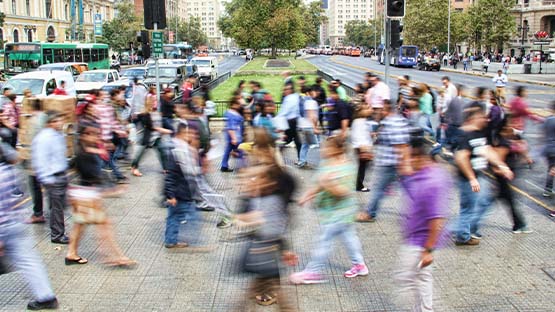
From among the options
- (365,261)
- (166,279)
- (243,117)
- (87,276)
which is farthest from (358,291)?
(243,117)

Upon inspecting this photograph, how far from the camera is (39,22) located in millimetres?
84375

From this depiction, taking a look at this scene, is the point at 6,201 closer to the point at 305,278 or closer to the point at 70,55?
the point at 305,278

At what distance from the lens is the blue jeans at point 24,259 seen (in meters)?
5.68

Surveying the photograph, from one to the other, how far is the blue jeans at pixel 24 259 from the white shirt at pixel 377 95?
30.6 feet

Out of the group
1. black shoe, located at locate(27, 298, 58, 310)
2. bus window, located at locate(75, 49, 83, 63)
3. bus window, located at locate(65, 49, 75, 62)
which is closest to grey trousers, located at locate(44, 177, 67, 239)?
black shoe, located at locate(27, 298, 58, 310)

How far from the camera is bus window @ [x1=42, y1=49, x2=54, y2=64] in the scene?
125 ft

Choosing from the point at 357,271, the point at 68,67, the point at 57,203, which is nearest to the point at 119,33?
the point at 68,67

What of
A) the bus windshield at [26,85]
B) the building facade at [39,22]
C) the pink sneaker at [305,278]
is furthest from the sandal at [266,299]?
the building facade at [39,22]

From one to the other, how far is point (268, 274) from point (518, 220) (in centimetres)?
483

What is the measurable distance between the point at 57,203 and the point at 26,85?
13.8 m

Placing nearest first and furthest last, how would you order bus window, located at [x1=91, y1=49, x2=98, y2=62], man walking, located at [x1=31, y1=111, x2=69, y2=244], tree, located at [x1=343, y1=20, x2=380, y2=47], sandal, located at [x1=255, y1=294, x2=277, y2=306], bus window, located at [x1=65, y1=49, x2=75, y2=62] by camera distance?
sandal, located at [x1=255, y1=294, x2=277, y2=306]
man walking, located at [x1=31, y1=111, x2=69, y2=244]
bus window, located at [x1=65, y1=49, x2=75, y2=62]
bus window, located at [x1=91, y1=49, x2=98, y2=62]
tree, located at [x1=343, y1=20, x2=380, y2=47]

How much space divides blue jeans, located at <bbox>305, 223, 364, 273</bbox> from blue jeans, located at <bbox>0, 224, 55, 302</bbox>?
2.74 meters

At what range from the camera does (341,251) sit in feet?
25.7

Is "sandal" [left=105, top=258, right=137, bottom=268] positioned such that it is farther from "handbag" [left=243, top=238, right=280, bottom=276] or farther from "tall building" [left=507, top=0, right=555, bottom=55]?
"tall building" [left=507, top=0, right=555, bottom=55]
